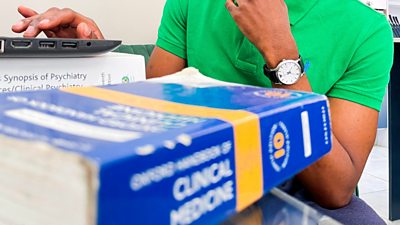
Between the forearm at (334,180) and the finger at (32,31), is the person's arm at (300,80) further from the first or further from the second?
the finger at (32,31)

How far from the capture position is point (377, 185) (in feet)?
7.54

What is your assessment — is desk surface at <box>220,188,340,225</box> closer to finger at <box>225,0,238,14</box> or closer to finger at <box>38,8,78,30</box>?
finger at <box>225,0,238,14</box>

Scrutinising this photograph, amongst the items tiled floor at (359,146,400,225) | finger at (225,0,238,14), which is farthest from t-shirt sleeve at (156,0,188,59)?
tiled floor at (359,146,400,225)

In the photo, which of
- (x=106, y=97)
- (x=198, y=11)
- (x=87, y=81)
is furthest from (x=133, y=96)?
(x=198, y=11)

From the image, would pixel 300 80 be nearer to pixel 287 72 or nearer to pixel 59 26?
pixel 287 72

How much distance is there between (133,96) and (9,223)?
0.09 m

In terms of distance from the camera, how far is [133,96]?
0.24m

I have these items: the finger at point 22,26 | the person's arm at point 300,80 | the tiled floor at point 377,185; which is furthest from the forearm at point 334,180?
the tiled floor at point 377,185

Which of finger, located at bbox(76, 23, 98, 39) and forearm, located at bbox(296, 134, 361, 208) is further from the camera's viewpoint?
finger, located at bbox(76, 23, 98, 39)

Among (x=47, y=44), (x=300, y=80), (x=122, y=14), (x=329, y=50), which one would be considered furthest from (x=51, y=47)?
(x=122, y=14)

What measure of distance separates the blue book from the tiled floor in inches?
71.3

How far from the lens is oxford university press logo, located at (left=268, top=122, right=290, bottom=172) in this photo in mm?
214

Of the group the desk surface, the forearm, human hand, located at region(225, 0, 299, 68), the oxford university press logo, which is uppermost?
human hand, located at region(225, 0, 299, 68)

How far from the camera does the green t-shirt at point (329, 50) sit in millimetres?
652
